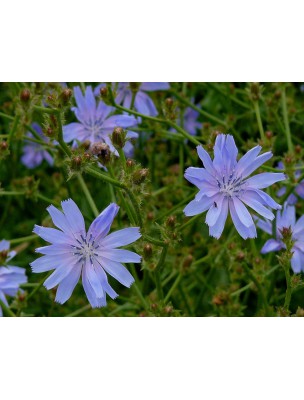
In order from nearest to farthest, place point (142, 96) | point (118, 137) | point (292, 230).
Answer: point (118, 137) < point (292, 230) < point (142, 96)

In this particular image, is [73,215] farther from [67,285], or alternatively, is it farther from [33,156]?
[33,156]

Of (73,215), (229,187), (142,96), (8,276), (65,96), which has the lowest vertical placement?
(8,276)

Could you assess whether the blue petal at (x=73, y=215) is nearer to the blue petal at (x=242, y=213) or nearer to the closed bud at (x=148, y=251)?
the closed bud at (x=148, y=251)

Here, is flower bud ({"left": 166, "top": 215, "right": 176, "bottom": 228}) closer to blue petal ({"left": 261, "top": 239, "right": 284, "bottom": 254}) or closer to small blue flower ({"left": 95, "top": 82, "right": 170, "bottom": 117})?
blue petal ({"left": 261, "top": 239, "right": 284, "bottom": 254})

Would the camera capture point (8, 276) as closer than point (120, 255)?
No

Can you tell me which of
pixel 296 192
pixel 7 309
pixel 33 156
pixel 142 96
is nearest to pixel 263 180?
pixel 296 192

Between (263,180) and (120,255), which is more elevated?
(263,180)

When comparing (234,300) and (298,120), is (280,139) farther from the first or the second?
(234,300)
